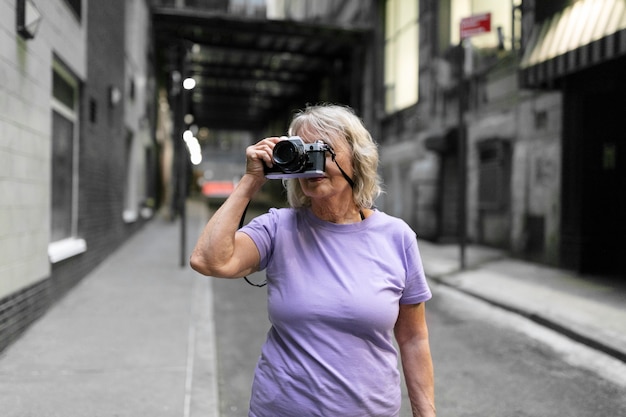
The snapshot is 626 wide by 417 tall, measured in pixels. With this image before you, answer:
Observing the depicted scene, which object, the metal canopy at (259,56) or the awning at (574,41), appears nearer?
the awning at (574,41)

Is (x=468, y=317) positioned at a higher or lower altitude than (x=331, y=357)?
lower

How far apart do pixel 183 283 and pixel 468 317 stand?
13.2 feet

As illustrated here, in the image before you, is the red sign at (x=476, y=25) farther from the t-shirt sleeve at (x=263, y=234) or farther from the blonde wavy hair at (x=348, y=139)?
the t-shirt sleeve at (x=263, y=234)

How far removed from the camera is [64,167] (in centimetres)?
788

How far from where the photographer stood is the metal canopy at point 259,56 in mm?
19109

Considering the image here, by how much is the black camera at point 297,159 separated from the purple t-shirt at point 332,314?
0.80 ft

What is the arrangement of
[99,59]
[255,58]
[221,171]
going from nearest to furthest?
[99,59]
[255,58]
[221,171]

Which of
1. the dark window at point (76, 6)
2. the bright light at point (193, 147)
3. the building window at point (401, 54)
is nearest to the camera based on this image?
the dark window at point (76, 6)

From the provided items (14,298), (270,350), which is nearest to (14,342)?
(14,298)

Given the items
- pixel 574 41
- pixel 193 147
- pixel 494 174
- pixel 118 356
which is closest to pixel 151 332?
pixel 118 356

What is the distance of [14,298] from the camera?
5238mm

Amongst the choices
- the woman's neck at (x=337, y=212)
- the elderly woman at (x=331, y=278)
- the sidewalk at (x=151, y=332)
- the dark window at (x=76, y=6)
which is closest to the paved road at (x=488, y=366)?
the sidewalk at (x=151, y=332)

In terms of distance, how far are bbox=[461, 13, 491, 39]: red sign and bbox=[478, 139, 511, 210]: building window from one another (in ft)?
11.7

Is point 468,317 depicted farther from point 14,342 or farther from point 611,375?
point 14,342
